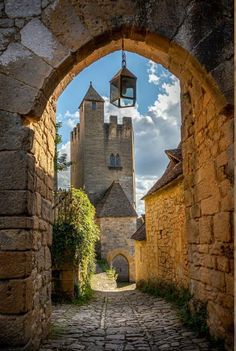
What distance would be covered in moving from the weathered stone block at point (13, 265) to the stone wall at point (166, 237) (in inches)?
188

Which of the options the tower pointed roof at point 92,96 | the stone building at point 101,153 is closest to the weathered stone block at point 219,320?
the stone building at point 101,153

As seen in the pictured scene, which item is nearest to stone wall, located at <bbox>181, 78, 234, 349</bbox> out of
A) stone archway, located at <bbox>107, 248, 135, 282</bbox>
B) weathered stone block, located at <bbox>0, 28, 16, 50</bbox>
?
weathered stone block, located at <bbox>0, 28, 16, 50</bbox>

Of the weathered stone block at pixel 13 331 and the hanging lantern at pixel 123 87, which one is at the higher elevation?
the hanging lantern at pixel 123 87

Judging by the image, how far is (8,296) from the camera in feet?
10.4

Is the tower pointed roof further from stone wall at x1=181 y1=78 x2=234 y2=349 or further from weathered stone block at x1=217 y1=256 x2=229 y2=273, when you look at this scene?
weathered stone block at x1=217 y1=256 x2=229 y2=273

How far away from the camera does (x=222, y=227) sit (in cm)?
380

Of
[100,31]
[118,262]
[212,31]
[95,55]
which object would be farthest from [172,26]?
[118,262]

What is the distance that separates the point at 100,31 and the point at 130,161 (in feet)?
103

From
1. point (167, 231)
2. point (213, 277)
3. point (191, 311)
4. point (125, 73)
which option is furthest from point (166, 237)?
point (125, 73)

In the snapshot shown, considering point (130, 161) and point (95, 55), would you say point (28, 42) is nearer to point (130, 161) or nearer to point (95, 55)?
point (95, 55)

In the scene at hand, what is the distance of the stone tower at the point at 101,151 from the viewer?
33.2m

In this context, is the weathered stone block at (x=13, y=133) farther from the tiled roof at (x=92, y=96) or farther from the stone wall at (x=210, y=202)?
the tiled roof at (x=92, y=96)

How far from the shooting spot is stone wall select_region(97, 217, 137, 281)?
2508 centimetres

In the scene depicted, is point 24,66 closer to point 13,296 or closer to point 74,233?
point 13,296
